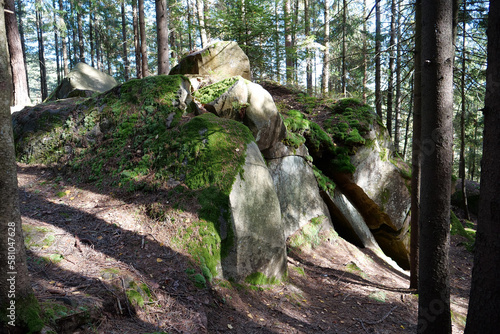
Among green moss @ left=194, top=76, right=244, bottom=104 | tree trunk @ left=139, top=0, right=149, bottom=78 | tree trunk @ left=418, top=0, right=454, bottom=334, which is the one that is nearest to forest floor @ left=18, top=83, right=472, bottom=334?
tree trunk @ left=418, top=0, right=454, bottom=334

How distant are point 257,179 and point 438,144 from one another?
2.92 metres

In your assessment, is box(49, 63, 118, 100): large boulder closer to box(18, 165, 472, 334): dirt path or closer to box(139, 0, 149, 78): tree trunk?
box(139, 0, 149, 78): tree trunk

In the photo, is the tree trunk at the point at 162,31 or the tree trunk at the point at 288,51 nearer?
the tree trunk at the point at 162,31

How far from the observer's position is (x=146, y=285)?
3631mm

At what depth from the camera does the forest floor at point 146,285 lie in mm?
3135

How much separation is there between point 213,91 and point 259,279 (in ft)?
15.6

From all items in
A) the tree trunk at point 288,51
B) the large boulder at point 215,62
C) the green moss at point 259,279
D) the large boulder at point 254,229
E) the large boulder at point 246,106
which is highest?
the tree trunk at point 288,51

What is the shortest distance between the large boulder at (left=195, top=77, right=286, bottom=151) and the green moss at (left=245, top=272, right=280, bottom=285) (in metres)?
3.33

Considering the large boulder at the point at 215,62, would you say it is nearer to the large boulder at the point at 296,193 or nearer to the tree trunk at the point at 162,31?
the tree trunk at the point at 162,31

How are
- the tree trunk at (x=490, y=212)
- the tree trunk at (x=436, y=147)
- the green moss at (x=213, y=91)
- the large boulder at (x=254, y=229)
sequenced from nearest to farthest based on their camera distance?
the tree trunk at (x=490, y=212) < the tree trunk at (x=436, y=147) < the large boulder at (x=254, y=229) < the green moss at (x=213, y=91)

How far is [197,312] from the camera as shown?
11.9 feet

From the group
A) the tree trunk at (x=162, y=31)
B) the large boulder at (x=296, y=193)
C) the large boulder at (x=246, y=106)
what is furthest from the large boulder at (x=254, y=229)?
the tree trunk at (x=162, y=31)

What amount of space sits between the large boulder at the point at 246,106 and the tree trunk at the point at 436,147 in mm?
3804

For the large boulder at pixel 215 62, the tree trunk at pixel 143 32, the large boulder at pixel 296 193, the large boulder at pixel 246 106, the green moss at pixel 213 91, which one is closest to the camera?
the large boulder at pixel 246 106
